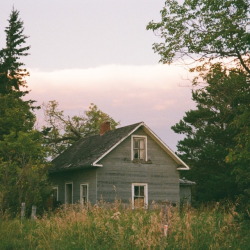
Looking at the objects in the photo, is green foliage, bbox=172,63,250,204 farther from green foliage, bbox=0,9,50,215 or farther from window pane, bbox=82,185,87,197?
green foliage, bbox=0,9,50,215

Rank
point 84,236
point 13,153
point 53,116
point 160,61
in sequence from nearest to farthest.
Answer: point 84,236
point 160,61
point 13,153
point 53,116

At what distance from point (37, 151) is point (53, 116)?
1150 inches

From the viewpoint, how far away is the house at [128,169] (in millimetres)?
28297

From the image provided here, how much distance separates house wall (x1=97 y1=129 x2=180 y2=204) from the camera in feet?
92.9

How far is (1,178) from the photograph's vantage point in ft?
67.3

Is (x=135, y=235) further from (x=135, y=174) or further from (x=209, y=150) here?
(x=209, y=150)

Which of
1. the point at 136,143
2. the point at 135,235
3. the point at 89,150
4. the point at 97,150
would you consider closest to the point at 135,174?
the point at 136,143

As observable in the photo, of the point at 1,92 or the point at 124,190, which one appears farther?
the point at 1,92

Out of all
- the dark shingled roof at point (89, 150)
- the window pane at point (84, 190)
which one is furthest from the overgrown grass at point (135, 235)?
the window pane at point (84, 190)

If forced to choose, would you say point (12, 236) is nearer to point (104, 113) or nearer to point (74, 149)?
point (74, 149)

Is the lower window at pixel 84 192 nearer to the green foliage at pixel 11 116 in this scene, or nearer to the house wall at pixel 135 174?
the house wall at pixel 135 174

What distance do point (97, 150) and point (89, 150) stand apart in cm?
167

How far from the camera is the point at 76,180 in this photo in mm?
31109

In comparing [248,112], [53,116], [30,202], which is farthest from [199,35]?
[53,116]
